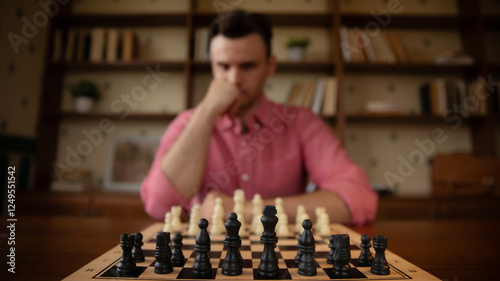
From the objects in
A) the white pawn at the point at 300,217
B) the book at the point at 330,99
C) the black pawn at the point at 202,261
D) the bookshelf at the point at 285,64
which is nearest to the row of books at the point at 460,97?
the bookshelf at the point at 285,64

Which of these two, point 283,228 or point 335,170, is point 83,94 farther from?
point 283,228

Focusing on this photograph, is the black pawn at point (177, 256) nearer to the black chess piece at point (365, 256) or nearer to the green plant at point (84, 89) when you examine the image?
the black chess piece at point (365, 256)

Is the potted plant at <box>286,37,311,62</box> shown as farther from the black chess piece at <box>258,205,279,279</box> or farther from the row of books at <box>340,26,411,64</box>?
the black chess piece at <box>258,205,279,279</box>

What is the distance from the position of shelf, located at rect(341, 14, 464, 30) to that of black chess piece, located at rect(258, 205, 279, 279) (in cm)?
256

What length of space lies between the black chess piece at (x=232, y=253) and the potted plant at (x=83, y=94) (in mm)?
2557

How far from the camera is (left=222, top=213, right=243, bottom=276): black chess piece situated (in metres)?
0.57

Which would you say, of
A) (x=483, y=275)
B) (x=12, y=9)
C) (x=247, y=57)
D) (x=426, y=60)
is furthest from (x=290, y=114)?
(x=12, y=9)

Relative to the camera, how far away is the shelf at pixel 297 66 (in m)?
2.70

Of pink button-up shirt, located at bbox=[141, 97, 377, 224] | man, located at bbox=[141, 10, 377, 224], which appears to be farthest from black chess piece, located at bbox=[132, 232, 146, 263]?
pink button-up shirt, located at bbox=[141, 97, 377, 224]

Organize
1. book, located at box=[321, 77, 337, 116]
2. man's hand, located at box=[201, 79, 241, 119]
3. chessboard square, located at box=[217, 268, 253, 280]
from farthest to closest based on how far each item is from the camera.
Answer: book, located at box=[321, 77, 337, 116] → man's hand, located at box=[201, 79, 241, 119] → chessboard square, located at box=[217, 268, 253, 280]

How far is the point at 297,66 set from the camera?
278 centimetres

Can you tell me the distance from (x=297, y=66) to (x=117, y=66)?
5.19 feet

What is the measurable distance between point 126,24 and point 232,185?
2.19m

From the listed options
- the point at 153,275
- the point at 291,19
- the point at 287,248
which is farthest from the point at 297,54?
the point at 153,275
